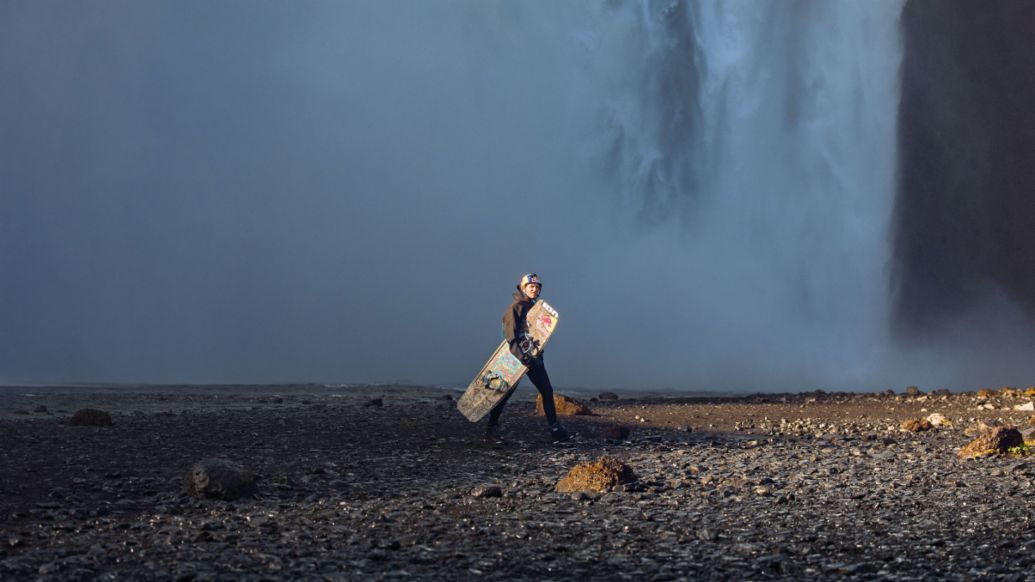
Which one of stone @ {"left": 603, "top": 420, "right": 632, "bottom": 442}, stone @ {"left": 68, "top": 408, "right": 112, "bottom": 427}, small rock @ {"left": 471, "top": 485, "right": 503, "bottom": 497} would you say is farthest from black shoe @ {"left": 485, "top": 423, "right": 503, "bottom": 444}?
stone @ {"left": 68, "top": 408, "right": 112, "bottom": 427}

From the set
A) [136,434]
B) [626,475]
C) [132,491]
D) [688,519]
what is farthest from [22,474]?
[688,519]

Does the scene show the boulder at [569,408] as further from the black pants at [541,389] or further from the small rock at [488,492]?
the small rock at [488,492]

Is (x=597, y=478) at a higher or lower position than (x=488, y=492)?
higher

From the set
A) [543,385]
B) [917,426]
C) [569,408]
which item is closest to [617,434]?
[543,385]

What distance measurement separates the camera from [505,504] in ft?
25.3

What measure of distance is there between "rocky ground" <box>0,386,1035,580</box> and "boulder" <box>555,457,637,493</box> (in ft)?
0.43

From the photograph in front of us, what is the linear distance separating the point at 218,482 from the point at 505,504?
2092mm

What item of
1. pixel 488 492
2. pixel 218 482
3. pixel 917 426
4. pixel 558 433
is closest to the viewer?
pixel 218 482

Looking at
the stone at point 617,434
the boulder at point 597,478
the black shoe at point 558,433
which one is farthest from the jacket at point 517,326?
the boulder at point 597,478

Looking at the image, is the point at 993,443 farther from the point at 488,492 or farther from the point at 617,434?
the point at 488,492

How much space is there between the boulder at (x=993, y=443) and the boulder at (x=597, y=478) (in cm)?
388

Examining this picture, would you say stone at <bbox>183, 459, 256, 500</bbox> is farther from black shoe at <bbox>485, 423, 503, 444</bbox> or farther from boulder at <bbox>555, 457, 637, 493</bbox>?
black shoe at <bbox>485, 423, 503, 444</bbox>

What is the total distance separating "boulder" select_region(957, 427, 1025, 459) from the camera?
10195 millimetres

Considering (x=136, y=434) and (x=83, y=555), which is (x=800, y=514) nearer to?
(x=83, y=555)
